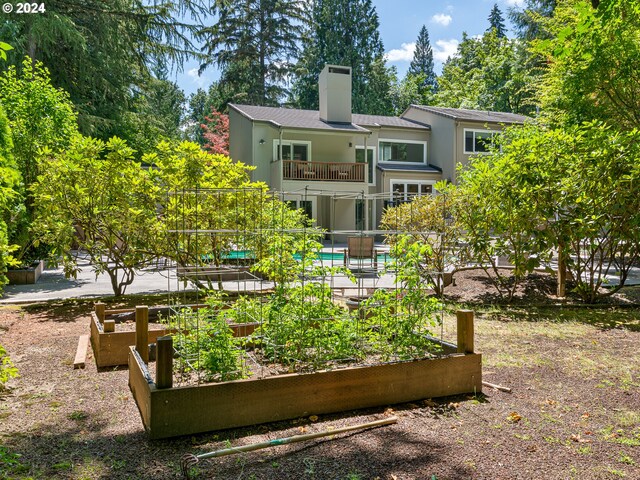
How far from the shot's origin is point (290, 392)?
3.64 meters

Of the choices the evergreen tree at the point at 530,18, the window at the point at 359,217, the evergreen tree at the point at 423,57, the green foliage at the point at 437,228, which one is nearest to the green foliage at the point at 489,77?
the evergreen tree at the point at 530,18

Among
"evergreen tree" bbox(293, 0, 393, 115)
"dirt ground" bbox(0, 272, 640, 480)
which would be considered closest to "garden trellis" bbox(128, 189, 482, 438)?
"dirt ground" bbox(0, 272, 640, 480)

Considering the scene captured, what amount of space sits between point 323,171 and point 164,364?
19735mm

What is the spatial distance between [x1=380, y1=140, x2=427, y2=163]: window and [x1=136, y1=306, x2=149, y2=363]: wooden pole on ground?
76.1ft

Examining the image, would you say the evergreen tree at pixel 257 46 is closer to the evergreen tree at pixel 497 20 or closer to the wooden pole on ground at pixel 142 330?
the evergreen tree at pixel 497 20

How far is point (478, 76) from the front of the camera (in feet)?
125

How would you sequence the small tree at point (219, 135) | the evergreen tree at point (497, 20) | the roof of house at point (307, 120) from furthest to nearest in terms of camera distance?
the evergreen tree at point (497, 20) → the small tree at point (219, 135) → the roof of house at point (307, 120)

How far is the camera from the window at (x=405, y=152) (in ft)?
87.0

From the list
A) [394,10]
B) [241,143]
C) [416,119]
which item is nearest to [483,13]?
[394,10]

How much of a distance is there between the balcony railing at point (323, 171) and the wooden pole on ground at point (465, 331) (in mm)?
17844

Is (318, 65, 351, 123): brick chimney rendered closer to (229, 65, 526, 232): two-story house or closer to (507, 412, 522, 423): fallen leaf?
(229, 65, 526, 232): two-story house

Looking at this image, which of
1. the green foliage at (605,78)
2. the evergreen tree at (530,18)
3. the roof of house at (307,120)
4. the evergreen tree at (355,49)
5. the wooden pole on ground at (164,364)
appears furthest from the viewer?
the evergreen tree at (355,49)

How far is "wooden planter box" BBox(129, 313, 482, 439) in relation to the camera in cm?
333

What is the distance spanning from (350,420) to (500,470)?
1.15 meters
